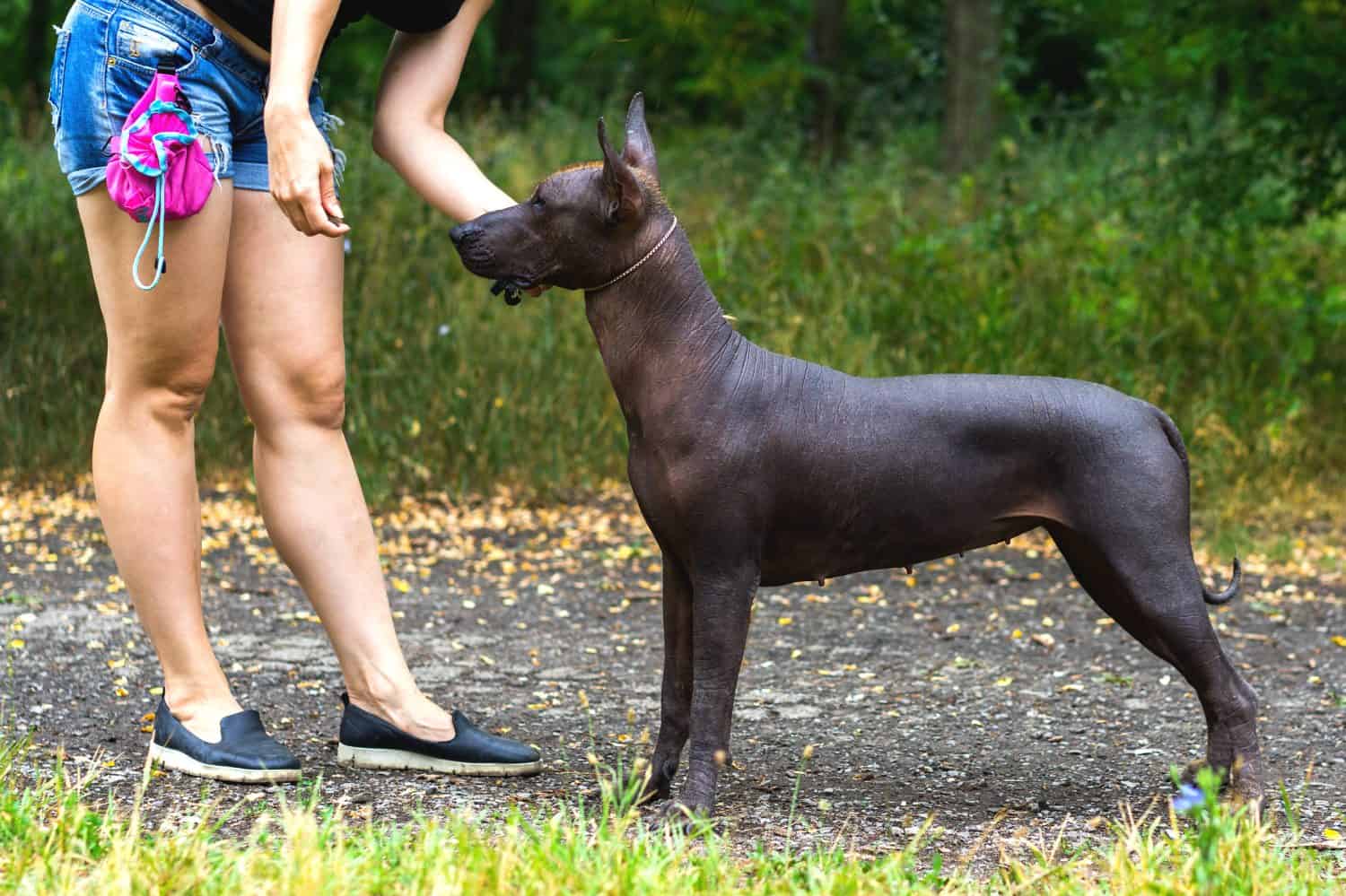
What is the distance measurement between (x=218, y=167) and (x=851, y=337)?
4.81m

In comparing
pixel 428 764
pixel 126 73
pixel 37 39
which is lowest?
pixel 428 764

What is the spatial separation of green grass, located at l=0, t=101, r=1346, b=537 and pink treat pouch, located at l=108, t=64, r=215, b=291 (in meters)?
3.84

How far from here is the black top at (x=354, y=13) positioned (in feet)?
10.3

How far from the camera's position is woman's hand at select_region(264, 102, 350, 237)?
9.51 feet

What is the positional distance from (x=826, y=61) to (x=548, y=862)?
43.6 ft

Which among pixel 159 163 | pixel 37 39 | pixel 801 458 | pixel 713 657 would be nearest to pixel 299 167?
pixel 159 163

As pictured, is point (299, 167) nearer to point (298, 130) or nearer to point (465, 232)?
point (298, 130)

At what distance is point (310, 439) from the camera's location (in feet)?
11.0

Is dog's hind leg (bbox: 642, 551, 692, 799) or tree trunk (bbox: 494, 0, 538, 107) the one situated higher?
tree trunk (bbox: 494, 0, 538, 107)

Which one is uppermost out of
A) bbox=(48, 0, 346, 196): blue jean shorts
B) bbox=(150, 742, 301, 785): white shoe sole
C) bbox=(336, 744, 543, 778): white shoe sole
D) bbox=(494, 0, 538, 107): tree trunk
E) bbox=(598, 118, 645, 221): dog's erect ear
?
bbox=(494, 0, 538, 107): tree trunk

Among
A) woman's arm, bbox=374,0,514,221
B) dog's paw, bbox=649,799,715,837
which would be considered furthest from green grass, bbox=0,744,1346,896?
woman's arm, bbox=374,0,514,221

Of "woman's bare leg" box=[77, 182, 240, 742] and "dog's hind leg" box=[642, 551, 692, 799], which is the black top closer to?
"woman's bare leg" box=[77, 182, 240, 742]

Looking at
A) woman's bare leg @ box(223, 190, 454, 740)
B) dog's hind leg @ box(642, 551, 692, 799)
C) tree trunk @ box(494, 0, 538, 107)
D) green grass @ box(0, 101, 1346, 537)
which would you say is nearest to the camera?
dog's hind leg @ box(642, 551, 692, 799)

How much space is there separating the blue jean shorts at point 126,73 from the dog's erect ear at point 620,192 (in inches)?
33.2
